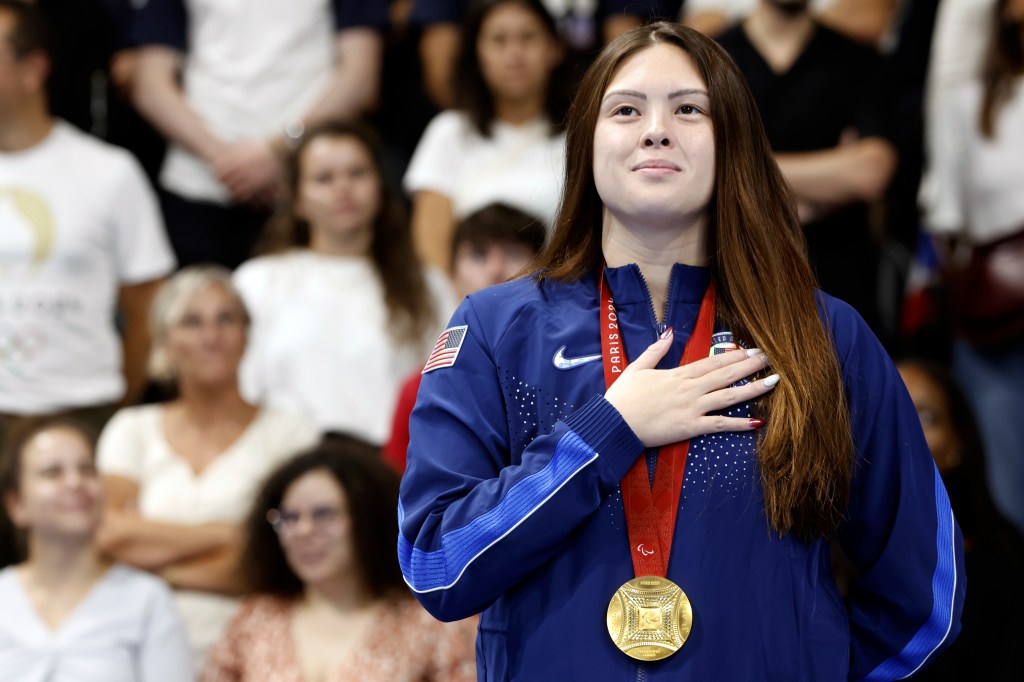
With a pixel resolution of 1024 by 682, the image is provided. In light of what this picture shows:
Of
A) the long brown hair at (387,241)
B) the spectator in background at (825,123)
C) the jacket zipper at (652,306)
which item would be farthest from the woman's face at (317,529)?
the jacket zipper at (652,306)

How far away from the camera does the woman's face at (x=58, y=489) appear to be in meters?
4.61

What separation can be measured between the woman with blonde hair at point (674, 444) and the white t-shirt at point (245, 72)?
13.0ft

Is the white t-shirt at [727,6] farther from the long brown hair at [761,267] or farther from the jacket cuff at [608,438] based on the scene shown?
the jacket cuff at [608,438]

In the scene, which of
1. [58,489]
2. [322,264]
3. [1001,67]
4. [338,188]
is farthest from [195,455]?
[1001,67]

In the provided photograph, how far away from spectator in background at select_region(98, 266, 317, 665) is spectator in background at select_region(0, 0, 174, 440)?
14.2 inches

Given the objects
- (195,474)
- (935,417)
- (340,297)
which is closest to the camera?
(935,417)

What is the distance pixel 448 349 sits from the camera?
242 cm

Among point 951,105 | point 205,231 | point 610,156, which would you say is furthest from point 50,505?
point 951,105

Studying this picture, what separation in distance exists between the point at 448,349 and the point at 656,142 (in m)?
0.46

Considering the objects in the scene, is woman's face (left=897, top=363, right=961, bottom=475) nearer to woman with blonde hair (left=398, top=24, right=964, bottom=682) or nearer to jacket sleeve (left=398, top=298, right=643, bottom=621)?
woman with blonde hair (left=398, top=24, right=964, bottom=682)

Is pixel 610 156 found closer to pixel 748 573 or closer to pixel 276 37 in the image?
pixel 748 573

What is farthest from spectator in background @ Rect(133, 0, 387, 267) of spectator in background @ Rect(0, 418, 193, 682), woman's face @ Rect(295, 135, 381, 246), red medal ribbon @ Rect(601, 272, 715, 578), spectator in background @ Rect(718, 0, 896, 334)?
red medal ribbon @ Rect(601, 272, 715, 578)

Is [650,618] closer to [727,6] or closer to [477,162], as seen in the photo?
[477,162]

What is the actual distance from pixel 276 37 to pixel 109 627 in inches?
108
